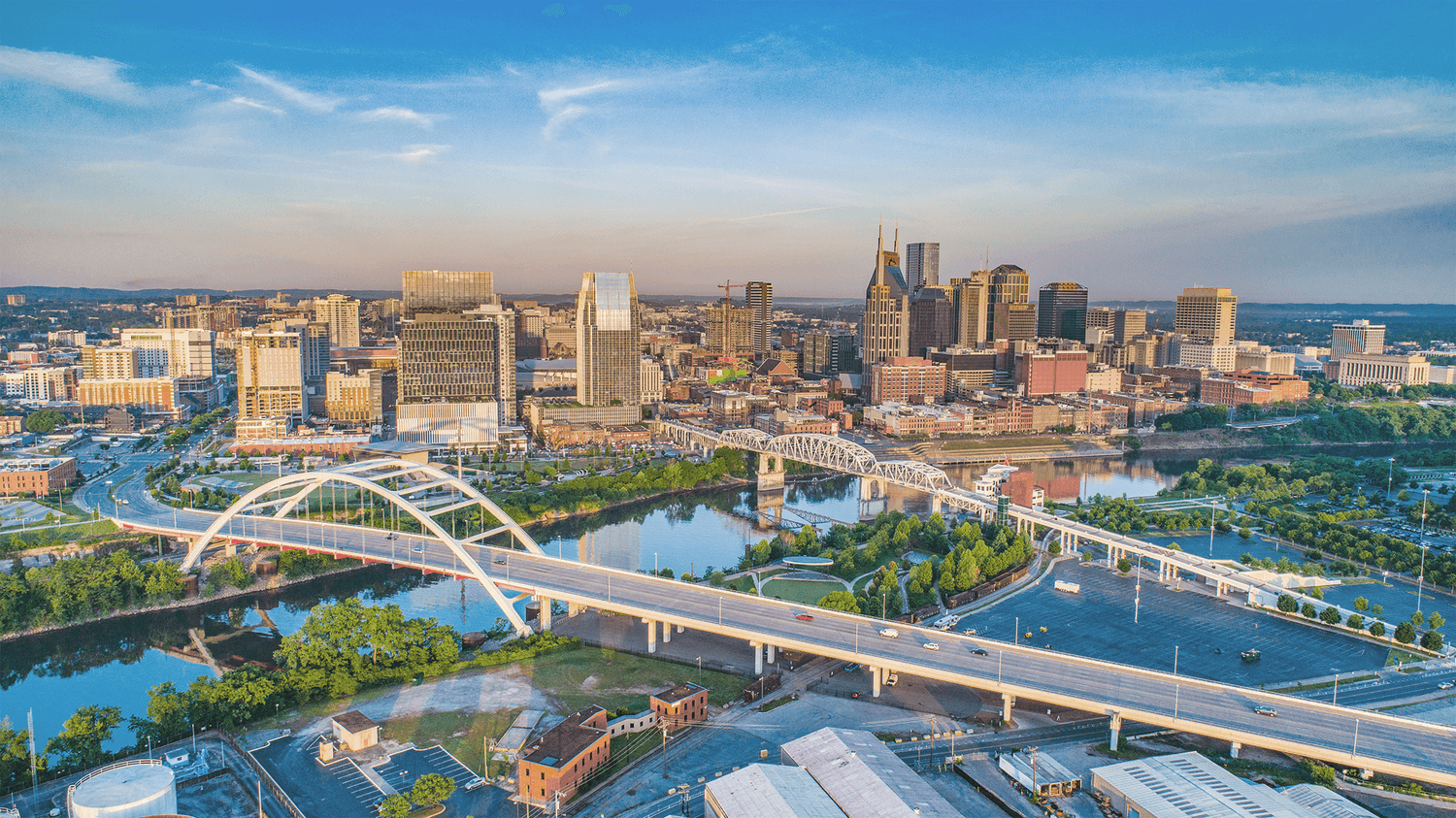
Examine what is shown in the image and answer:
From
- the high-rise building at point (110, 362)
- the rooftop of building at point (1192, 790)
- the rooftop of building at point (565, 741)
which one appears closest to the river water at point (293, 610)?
the rooftop of building at point (565, 741)

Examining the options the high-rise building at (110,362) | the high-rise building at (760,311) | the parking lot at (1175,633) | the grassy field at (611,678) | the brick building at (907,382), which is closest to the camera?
the grassy field at (611,678)

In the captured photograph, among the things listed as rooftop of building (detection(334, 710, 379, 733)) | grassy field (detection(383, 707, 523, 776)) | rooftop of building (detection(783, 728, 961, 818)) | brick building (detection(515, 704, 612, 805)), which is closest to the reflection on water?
rooftop of building (detection(334, 710, 379, 733))

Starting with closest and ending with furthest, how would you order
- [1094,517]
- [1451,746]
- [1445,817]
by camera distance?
[1445,817]
[1451,746]
[1094,517]

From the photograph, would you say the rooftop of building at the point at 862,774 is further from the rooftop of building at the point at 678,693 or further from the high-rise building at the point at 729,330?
the high-rise building at the point at 729,330

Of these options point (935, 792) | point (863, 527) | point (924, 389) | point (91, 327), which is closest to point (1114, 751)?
point (935, 792)

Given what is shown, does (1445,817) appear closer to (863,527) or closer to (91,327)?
(863,527)
